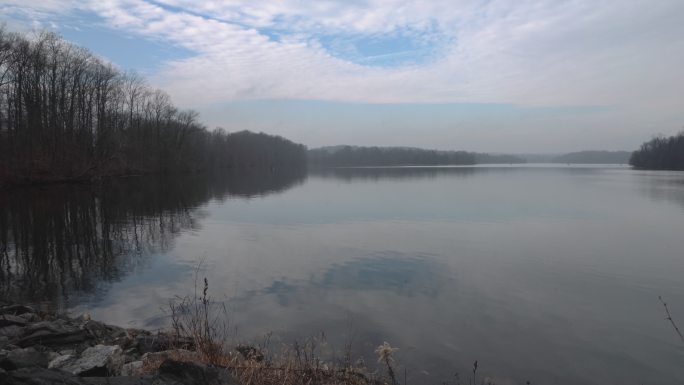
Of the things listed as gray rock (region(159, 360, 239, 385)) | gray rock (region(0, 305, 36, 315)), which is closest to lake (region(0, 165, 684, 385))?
gray rock (region(0, 305, 36, 315))

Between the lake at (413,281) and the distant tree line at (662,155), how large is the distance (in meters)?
112

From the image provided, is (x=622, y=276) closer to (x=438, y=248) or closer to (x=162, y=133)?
(x=438, y=248)

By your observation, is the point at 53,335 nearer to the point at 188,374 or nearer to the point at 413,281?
the point at 188,374

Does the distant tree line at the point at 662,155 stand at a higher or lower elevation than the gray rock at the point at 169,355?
higher

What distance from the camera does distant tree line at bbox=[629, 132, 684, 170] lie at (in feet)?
371

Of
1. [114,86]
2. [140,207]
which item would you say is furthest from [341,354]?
[114,86]

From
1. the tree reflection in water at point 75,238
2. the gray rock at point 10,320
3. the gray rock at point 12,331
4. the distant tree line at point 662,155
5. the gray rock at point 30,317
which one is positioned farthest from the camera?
the distant tree line at point 662,155

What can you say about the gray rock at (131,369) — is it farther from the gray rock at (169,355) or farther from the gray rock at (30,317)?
the gray rock at (30,317)

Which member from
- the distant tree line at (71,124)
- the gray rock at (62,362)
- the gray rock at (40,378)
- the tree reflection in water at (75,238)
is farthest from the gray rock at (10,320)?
the distant tree line at (71,124)

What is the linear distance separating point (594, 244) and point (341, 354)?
1382cm

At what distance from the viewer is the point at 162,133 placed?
86438mm

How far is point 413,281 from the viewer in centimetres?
1220

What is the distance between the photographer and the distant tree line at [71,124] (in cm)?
4225

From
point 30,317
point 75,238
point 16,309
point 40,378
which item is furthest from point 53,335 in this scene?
point 75,238
